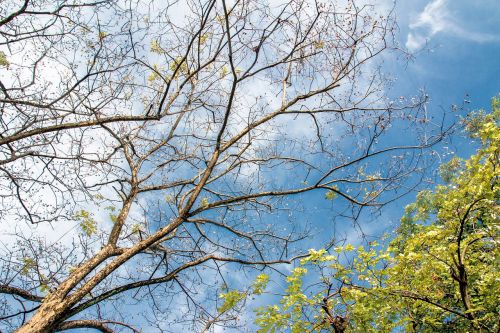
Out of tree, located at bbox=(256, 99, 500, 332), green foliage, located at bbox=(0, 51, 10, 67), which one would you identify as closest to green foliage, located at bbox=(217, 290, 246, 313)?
tree, located at bbox=(256, 99, 500, 332)

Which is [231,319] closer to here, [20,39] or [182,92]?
[182,92]

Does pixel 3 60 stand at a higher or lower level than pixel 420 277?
higher

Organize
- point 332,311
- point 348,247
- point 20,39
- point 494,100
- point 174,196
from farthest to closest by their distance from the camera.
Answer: point 494,100 < point 174,196 < point 348,247 < point 332,311 < point 20,39

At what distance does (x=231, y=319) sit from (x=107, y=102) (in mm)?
4693

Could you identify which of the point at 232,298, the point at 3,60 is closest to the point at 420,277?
the point at 232,298

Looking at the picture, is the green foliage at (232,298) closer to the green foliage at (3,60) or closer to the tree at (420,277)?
the tree at (420,277)

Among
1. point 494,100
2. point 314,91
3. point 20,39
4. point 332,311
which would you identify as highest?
point 494,100

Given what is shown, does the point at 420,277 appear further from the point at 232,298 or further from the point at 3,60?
the point at 3,60

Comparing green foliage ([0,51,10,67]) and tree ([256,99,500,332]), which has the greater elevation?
green foliage ([0,51,10,67])

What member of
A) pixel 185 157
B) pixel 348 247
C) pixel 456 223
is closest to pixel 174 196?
pixel 185 157

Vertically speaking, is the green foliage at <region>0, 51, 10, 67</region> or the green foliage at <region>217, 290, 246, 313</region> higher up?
the green foliage at <region>0, 51, 10, 67</region>

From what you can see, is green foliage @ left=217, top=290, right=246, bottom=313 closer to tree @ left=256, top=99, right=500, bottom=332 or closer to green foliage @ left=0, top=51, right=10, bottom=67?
tree @ left=256, top=99, right=500, bottom=332

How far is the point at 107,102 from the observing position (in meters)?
6.56

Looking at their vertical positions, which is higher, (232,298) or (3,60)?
(3,60)
